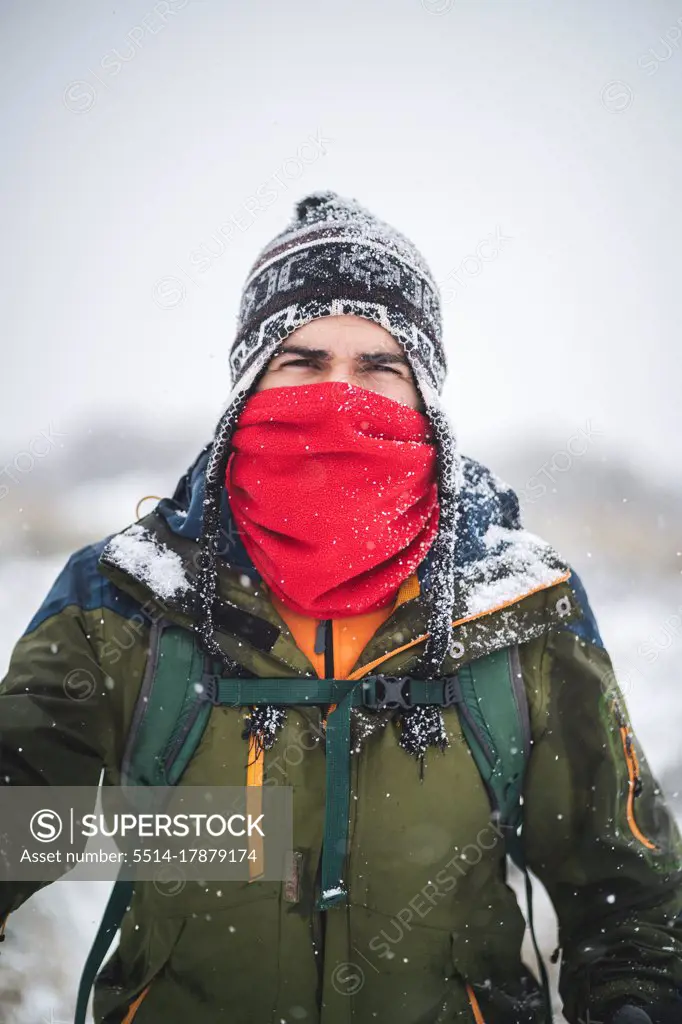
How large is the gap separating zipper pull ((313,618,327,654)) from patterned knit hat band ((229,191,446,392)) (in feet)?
2.70

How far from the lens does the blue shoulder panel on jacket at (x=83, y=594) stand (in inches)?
60.9

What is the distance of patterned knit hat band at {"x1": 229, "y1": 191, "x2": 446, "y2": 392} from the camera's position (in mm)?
1930

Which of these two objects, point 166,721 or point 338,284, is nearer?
point 166,721

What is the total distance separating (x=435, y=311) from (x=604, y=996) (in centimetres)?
205

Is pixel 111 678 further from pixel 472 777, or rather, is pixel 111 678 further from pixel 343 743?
pixel 472 777

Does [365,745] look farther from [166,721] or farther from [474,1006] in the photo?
[474,1006]

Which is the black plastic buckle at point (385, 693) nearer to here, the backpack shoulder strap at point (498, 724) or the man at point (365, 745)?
the man at point (365, 745)

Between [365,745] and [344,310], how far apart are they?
1.28m

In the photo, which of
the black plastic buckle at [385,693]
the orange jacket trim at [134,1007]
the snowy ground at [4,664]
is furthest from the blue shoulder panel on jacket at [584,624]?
the snowy ground at [4,664]

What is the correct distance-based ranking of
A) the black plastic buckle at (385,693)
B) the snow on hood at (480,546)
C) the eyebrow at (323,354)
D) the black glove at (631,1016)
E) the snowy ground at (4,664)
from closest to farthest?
1. the black glove at (631,1016)
2. the black plastic buckle at (385,693)
3. the snow on hood at (480,546)
4. the eyebrow at (323,354)
5. the snowy ground at (4,664)

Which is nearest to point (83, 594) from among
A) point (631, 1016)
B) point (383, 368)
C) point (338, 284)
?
point (383, 368)

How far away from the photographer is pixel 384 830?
1.48 meters

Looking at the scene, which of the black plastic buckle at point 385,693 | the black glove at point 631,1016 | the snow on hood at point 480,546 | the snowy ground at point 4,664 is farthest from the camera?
the snowy ground at point 4,664

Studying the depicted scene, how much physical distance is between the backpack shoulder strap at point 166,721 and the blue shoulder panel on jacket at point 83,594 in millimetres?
168
